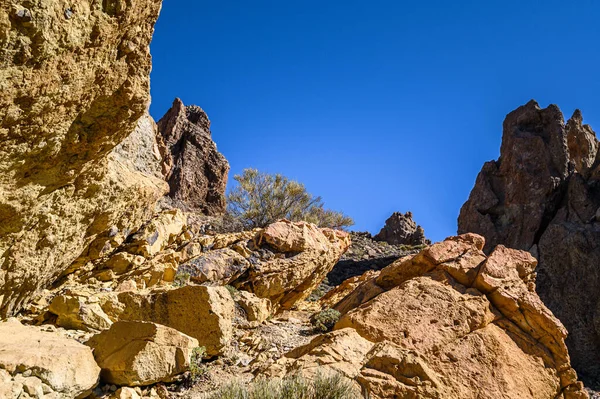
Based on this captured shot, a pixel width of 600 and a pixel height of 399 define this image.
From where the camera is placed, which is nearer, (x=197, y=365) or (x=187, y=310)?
(x=197, y=365)

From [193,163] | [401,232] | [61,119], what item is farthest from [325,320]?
[401,232]

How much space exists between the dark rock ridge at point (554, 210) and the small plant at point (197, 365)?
1604 cm

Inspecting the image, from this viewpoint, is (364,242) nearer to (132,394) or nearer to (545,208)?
(545,208)

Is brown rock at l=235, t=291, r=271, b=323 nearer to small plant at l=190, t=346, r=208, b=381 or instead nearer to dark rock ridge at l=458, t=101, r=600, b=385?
small plant at l=190, t=346, r=208, b=381

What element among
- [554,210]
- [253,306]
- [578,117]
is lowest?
[253,306]

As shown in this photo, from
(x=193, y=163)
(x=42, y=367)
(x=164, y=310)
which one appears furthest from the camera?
(x=193, y=163)

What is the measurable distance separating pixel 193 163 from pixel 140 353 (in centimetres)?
2592

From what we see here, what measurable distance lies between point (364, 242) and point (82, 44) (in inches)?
1074

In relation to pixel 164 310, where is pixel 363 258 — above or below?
above

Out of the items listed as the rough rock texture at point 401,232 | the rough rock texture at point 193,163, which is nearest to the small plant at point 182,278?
the rough rock texture at point 193,163

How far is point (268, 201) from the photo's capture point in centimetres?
2409

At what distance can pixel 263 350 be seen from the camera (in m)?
7.44

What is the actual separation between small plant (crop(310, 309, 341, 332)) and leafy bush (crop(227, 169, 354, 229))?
1346cm

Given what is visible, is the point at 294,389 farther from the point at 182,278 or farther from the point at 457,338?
the point at 182,278
